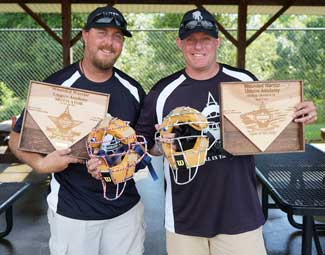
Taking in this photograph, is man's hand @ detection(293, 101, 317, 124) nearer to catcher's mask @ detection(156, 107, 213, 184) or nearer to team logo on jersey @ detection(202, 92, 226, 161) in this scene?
team logo on jersey @ detection(202, 92, 226, 161)

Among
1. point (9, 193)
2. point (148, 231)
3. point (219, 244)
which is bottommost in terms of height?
point (148, 231)

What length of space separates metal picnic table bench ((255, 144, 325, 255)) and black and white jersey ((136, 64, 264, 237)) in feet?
1.40

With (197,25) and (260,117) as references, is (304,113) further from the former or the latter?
(197,25)

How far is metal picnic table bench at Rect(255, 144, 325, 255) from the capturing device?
2.25m

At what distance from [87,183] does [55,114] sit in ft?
1.13

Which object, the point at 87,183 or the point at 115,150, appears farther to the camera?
the point at 87,183

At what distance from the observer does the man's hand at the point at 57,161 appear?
5.99 ft

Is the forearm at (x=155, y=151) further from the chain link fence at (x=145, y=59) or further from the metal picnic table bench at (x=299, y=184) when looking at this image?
the chain link fence at (x=145, y=59)

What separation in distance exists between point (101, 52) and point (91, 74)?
13 centimetres

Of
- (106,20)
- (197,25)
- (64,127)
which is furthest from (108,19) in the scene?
(64,127)

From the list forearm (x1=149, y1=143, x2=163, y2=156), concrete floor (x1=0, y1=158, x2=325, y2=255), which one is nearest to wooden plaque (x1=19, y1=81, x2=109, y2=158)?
forearm (x1=149, y1=143, x2=163, y2=156)

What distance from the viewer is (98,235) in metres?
2.01

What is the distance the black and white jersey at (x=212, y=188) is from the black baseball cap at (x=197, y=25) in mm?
179

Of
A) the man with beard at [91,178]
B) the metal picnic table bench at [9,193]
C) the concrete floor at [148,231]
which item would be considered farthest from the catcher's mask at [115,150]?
the concrete floor at [148,231]
